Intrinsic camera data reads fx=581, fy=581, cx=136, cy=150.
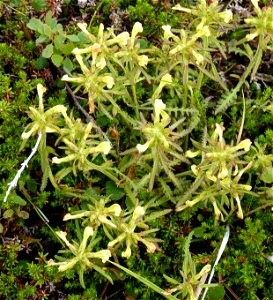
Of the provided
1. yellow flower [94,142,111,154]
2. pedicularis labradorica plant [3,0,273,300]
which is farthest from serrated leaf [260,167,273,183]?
yellow flower [94,142,111,154]

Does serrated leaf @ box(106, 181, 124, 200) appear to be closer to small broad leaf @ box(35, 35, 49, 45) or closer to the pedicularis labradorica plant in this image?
the pedicularis labradorica plant

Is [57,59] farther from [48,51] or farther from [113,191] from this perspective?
[113,191]

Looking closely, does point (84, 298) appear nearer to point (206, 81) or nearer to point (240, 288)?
point (240, 288)

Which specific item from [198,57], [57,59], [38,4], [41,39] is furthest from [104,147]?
[38,4]

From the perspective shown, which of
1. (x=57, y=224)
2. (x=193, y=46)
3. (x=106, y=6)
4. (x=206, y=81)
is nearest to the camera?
(x=193, y=46)

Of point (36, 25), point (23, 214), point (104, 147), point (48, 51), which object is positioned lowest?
point (23, 214)

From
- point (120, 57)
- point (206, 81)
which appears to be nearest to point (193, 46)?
point (120, 57)
